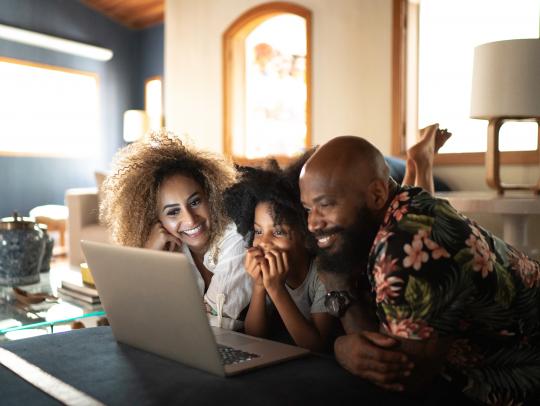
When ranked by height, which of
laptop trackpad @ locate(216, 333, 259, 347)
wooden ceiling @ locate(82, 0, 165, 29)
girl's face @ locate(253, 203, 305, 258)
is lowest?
laptop trackpad @ locate(216, 333, 259, 347)

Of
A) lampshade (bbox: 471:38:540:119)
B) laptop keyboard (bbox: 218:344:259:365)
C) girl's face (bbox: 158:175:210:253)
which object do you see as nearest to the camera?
laptop keyboard (bbox: 218:344:259:365)

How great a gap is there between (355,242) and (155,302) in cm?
38

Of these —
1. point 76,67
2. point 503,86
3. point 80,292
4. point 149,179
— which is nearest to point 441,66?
point 503,86

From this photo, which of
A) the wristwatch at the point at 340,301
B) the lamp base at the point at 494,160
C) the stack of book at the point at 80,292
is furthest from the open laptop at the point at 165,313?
the lamp base at the point at 494,160

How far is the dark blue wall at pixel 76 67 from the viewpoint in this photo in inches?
267

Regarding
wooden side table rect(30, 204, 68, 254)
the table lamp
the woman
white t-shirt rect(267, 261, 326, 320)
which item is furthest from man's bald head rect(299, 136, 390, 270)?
wooden side table rect(30, 204, 68, 254)

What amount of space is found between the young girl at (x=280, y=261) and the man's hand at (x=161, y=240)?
0.39 meters

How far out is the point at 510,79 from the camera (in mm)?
2811

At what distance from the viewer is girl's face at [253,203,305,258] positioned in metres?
Result: 1.38

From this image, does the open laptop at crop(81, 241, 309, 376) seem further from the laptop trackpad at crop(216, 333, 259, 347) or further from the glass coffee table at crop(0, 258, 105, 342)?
the glass coffee table at crop(0, 258, 105, 342)

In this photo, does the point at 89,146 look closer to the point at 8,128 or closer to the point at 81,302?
the point at 8,128

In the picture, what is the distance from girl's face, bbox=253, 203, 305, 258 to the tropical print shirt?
0.45 m

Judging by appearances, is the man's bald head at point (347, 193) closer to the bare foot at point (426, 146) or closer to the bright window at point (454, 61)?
the bare foot at point (426, 146)

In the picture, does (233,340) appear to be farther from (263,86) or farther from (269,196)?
(263,86)
